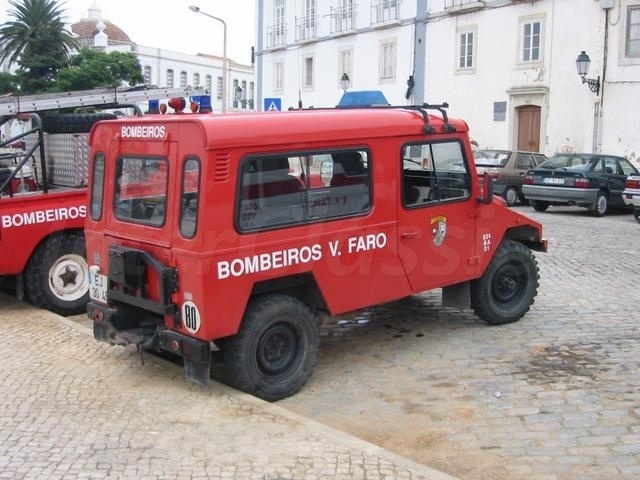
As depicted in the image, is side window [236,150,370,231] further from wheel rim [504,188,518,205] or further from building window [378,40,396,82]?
building window [378,40,396,82]

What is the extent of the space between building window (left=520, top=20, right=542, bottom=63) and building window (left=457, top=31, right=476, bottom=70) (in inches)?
97.3

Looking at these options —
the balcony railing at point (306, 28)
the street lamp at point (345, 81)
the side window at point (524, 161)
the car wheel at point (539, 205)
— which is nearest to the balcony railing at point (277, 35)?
the balcony railing at point (306, 28)

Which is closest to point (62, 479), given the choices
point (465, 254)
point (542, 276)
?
point (465, 254)

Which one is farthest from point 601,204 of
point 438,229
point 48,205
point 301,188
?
point 301,188

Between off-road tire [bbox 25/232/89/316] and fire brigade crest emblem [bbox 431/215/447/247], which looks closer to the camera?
fire brigade crest emblem [bbox 431/215/447/247]

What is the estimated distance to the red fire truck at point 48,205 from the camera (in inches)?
302

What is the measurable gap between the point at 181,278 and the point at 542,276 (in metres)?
6.15

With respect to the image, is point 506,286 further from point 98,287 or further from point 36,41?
point 36,41

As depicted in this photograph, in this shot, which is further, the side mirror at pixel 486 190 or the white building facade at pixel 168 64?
the white building facade at pixel 168 64

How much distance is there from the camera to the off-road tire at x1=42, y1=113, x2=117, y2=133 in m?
9.13

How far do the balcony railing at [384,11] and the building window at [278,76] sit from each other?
336 inches

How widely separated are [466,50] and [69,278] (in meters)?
24.0

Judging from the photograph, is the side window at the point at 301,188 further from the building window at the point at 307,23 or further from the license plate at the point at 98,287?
the building window at the point at 307,23

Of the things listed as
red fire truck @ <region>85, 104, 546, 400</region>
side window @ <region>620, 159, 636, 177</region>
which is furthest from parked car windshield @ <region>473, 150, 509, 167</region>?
red fire truck @ <region>85, 104, 546, 400</region>
